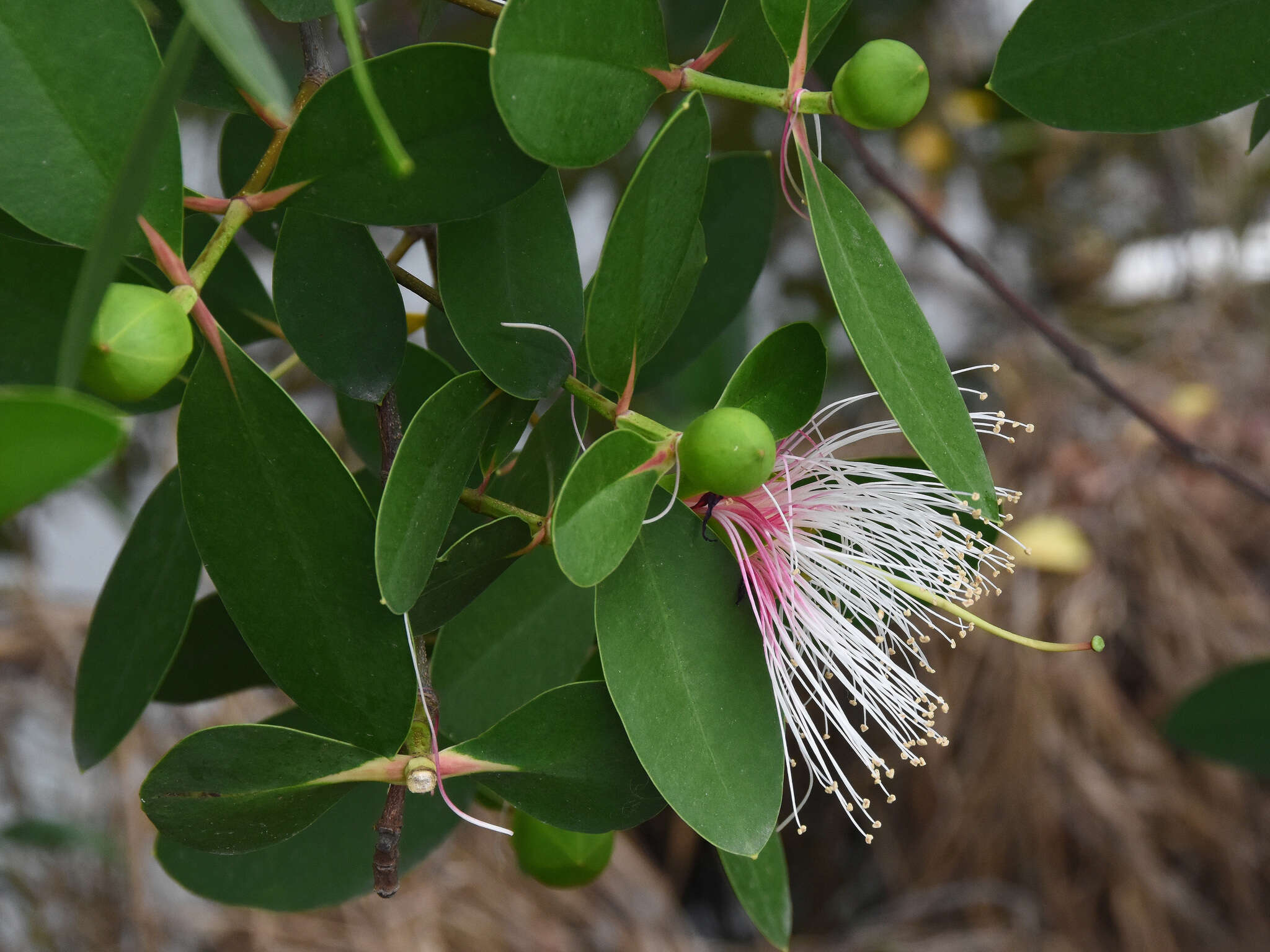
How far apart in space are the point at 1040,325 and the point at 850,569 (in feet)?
1.11

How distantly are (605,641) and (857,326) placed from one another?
12cm

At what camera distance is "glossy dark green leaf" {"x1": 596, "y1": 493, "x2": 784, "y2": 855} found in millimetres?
322

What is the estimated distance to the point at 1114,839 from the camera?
1393mm

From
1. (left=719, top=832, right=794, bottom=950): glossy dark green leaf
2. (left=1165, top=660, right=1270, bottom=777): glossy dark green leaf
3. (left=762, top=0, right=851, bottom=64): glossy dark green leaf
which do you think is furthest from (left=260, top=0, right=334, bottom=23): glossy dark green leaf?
(left=1165, top=660, right=1270, bottom=777): glossy dark green leaf

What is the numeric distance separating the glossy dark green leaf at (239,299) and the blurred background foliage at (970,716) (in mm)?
538

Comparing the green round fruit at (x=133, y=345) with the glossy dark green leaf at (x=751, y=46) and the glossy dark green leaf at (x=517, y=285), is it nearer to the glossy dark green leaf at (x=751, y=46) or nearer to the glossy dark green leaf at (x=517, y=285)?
the glossy dark green leaf at (x=517, y=285)

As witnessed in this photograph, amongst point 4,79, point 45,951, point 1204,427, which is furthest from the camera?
point 1204,427

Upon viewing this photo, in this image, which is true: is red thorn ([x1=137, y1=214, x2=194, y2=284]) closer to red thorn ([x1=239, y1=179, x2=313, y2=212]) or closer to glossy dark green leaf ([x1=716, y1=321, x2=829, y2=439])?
red thorn ([x1=239, y1=179, x2=313, y2=212])

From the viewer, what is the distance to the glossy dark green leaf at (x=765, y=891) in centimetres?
45

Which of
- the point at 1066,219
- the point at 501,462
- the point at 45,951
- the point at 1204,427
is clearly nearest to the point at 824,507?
the point at 501,462

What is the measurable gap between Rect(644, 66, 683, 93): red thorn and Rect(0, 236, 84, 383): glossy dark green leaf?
0.19 m

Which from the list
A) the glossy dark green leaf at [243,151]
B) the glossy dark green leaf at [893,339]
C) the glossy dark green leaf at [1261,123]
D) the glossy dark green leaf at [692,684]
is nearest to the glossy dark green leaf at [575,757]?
the glossy dark green leaf at [692,684]

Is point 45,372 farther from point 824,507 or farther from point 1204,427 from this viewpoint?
point 1204,427

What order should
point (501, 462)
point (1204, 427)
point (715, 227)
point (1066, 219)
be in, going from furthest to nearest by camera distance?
point (1066, 219) < point (1204, 427) < point (715, 227) < point (501, 462)
